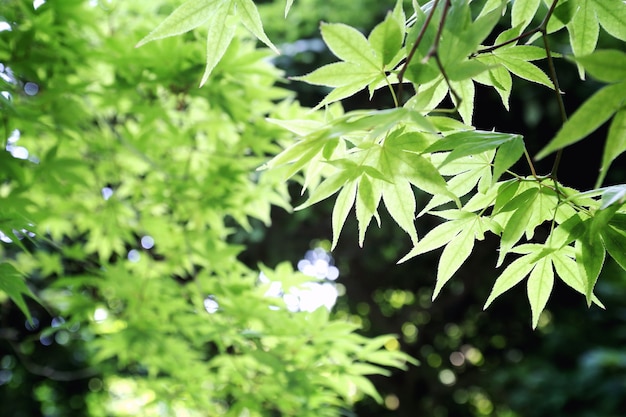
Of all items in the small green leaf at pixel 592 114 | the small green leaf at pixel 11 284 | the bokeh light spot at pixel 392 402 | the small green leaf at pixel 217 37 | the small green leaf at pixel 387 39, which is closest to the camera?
the small green leaf at pixel 592 114

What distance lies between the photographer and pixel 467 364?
5098 millimetres

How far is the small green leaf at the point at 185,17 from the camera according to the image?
21.5 inches

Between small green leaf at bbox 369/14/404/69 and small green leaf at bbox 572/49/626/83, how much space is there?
17 centimetres

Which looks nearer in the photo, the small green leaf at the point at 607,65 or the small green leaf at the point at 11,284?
the small green leaf at the point at 607,65

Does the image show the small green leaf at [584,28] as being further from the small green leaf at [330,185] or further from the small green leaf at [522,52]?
the small green leaf at [330,185]

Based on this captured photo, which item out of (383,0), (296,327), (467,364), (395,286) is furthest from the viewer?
(467,364)

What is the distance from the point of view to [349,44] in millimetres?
508

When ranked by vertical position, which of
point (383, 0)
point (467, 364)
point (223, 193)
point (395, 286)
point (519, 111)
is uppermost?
point (223, 193)

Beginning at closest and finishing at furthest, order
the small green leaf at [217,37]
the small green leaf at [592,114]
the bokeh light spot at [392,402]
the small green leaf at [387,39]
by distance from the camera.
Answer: the small green leaf at [592,114] → the small green leaf at [387,39] → the small green leaf at [217,37] → the bokeh light spot at [392,402]

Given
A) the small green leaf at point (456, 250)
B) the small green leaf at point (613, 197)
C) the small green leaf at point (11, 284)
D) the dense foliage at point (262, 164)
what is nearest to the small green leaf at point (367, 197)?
the dense foliage at point (262, 164)

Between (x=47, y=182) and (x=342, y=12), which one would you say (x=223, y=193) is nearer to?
(x=47, y=182)

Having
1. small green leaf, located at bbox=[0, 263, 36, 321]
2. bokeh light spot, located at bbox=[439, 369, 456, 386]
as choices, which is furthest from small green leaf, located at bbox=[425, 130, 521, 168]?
bokeh light spot, located at bbox=[439, 369, 456, 386]

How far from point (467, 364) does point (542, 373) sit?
1603 mm

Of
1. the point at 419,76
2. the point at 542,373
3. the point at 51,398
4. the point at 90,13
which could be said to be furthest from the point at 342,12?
the point at 51,398
